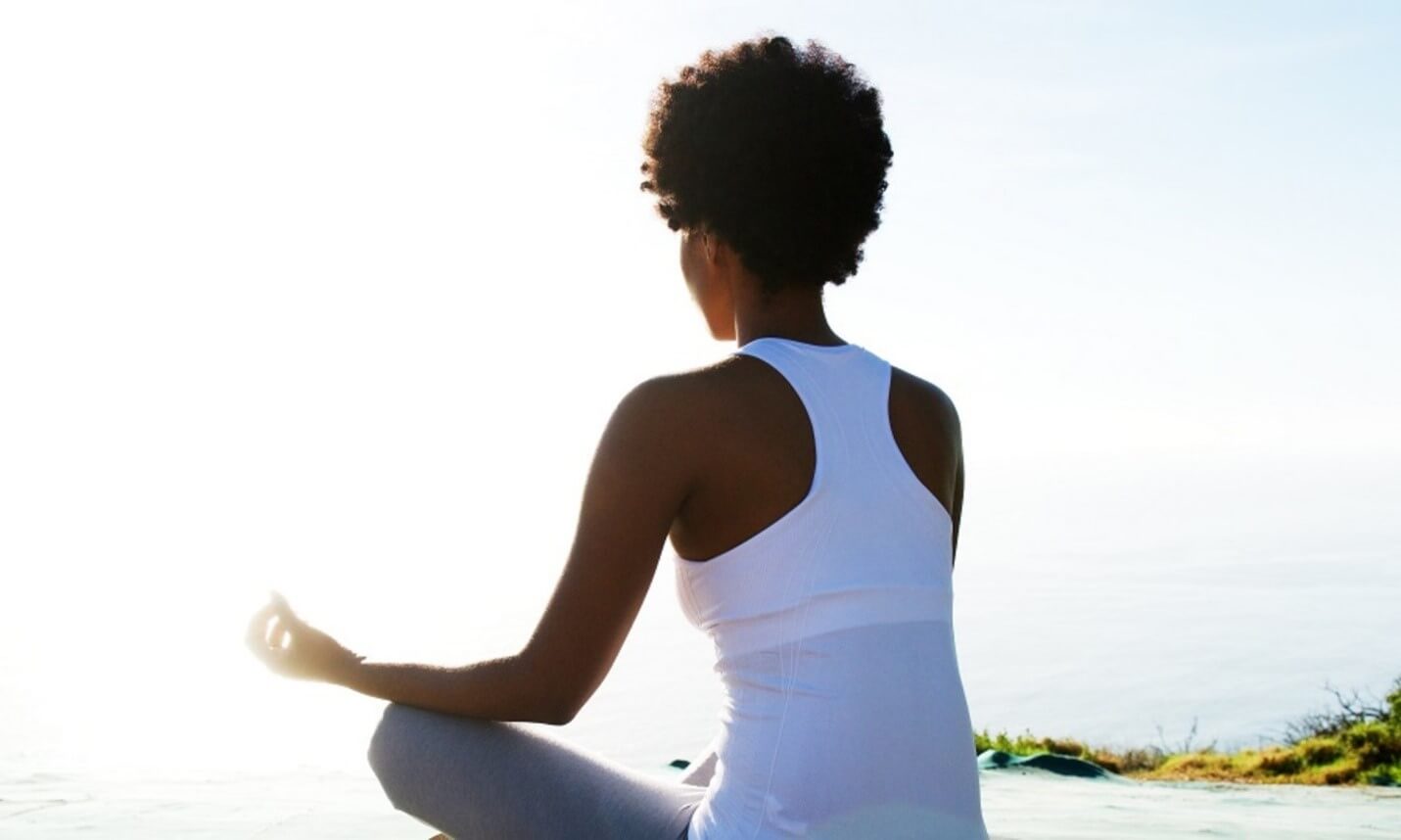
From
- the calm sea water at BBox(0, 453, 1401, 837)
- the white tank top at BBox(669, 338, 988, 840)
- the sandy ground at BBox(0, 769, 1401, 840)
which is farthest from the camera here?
the calm sea water at BBox(0, 453, 1401, 837)

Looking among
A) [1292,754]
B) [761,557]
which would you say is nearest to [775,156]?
[761,557]

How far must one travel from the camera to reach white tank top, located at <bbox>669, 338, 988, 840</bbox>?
1792 mm

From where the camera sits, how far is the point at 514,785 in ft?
6.64

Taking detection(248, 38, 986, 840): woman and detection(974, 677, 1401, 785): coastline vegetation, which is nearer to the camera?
detection(248, 38, 986, 840): woman

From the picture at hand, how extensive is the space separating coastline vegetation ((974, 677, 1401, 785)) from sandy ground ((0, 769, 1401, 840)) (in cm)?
306

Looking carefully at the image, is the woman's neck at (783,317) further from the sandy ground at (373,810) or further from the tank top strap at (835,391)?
the sandy ground at (373,810)

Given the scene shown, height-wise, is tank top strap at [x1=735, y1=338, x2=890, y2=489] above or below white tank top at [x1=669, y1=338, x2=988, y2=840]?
above

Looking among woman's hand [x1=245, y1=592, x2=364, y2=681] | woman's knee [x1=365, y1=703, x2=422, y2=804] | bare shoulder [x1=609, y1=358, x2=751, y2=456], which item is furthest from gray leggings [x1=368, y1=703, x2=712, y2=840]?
bare shoulder [x1=609, y1=358, x2=751, y2=456]

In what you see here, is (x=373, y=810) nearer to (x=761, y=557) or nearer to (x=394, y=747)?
(x=394, y=747)

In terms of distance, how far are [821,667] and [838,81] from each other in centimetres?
91

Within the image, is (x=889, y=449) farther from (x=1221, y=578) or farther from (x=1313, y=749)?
(x=1221, y=578)

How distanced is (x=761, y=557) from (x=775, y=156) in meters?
0.63

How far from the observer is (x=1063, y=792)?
5051 mm

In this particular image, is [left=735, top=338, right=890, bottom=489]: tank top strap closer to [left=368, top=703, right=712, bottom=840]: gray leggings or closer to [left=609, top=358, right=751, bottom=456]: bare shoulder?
[left=609, top=358, right=751, bottom=456]: bare shoulder
